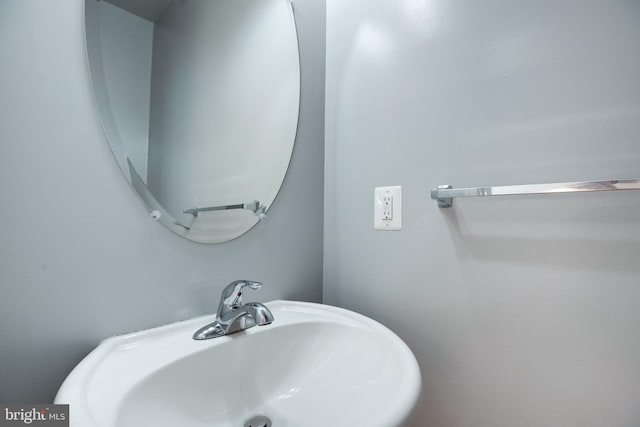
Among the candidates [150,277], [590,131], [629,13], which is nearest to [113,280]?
[150,277]

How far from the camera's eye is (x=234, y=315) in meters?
0.64

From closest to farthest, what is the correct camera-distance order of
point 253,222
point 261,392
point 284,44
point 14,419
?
point 14,419, point 261,392, point 253,222, point 284,44

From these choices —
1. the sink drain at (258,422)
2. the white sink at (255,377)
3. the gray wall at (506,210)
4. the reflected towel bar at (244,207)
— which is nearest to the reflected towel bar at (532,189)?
the gray wall at (506,210)

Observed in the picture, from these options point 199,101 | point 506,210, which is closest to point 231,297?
point 199,101

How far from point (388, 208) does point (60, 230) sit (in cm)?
78

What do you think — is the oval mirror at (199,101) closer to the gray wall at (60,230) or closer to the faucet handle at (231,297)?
the gray wall at (60,230)

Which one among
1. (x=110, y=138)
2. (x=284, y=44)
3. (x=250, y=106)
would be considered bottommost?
(x=110, y=138)

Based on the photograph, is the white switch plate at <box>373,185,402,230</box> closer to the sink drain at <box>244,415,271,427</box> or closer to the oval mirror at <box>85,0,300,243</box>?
the oval mirror at <box>85,0,300,243</box>

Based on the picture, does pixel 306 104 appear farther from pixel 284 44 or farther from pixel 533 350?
pixel 533 350

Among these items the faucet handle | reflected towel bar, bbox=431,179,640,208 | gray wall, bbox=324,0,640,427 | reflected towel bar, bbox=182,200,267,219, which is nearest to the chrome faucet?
the faucet handle

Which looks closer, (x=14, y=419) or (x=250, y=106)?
(x=14, y=419)

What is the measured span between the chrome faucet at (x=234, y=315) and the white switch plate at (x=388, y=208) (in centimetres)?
44

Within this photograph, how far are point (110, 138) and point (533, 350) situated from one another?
3.39 feet

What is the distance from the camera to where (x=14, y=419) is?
1.31 feet
